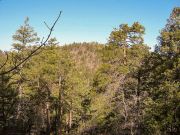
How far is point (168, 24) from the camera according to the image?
20.1m

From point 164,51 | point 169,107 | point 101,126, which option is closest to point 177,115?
point 169,107

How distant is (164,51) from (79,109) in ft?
50.7

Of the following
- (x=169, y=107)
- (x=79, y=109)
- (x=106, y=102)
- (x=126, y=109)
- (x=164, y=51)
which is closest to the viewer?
(x=169, y=107)

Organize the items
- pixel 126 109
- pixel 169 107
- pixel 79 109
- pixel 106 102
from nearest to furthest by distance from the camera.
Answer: pixel 169 107, pixel 126 109, pixel 106 102, pixel 79 109

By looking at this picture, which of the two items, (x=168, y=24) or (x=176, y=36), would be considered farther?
(x=168, y=24)

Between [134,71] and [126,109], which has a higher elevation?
[134,71]

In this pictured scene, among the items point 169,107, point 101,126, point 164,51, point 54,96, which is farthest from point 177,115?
point 54,96

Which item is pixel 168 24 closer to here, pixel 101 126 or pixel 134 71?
pixel 134 71

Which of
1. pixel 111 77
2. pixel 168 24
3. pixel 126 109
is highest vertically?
pixel 168 24

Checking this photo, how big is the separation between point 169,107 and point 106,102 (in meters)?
7.39

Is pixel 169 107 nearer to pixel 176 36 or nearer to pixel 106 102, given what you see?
pixel 176 36

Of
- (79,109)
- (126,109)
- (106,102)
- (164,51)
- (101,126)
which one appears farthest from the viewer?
(79,109)

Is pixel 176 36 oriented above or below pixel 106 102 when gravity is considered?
above

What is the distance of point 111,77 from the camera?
77.9 ft
